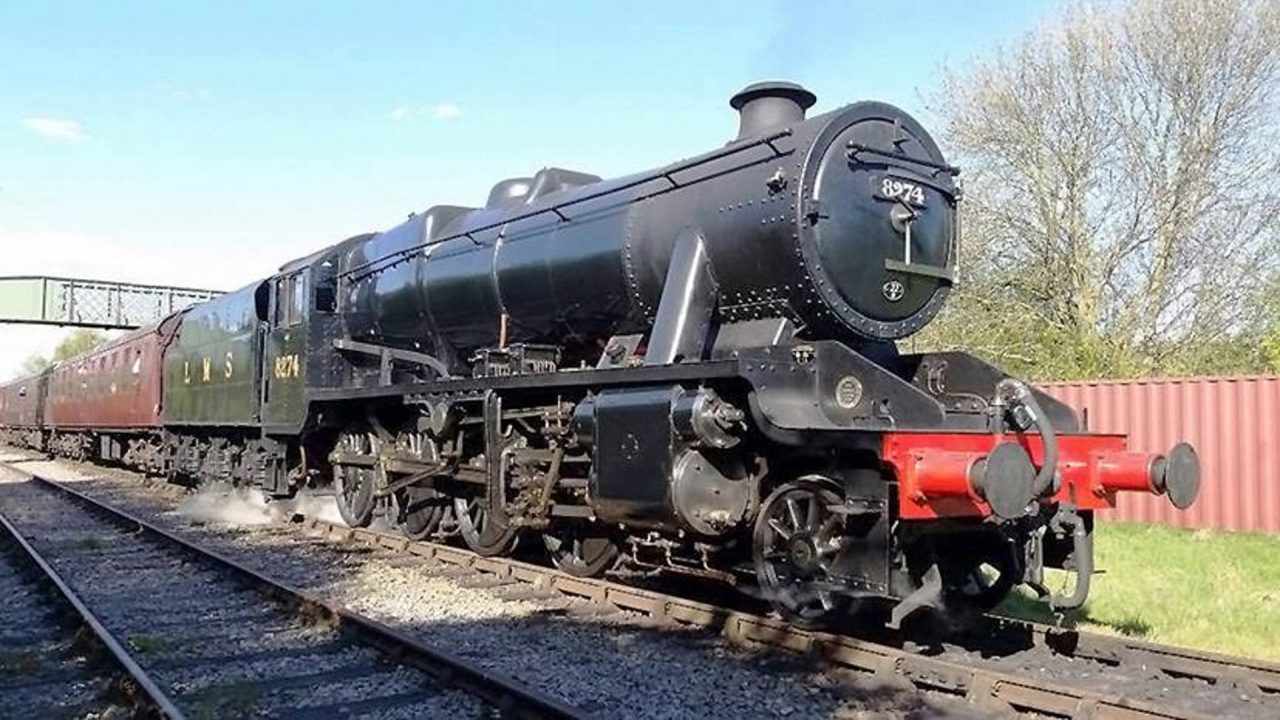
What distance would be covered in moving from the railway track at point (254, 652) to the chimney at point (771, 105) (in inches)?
158

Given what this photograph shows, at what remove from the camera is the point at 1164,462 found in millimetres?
6090

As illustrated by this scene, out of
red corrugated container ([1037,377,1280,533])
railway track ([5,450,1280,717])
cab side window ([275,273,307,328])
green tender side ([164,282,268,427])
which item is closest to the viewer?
railway track ([5,450,1280,717])

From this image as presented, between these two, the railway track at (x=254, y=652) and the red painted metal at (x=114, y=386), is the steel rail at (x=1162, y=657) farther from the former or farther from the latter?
the red painted metal at (x=114, y=386)

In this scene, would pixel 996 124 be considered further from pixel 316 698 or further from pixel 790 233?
pixel 316 698

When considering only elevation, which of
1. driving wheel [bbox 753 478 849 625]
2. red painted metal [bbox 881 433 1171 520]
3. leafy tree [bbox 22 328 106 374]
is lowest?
driving wheel [bbox 753 478 849 625]

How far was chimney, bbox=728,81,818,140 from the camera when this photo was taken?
738 centimetres

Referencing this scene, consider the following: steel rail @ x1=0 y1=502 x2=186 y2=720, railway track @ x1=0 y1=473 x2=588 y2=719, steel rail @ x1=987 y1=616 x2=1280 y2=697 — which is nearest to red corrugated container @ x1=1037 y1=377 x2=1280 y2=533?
steel rail @ x1=987 y1=616 x2=1280 y2=697

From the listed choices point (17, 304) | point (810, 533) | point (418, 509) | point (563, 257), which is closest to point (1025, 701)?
point (810, 533)

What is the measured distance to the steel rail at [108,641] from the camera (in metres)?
5.22

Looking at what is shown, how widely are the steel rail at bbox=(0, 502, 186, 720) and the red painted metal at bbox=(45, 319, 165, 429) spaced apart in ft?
29.3

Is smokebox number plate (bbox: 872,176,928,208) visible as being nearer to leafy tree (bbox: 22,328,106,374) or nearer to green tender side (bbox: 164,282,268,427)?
green tender side (bbox: 164,282,268,427)

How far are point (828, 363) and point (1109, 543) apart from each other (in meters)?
7.14

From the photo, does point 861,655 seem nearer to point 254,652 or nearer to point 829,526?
point 829,526

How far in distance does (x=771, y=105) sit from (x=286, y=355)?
7.25m
